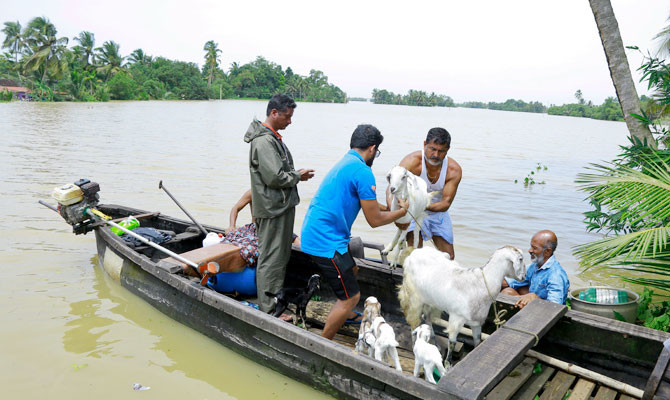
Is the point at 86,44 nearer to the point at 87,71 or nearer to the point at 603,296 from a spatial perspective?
the point at 87,71

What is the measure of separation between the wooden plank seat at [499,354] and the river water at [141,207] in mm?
1586

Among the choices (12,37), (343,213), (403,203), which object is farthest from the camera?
(12,37)

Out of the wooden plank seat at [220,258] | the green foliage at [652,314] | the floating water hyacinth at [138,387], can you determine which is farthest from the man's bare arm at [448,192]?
the floating water hyacinth at [138,387]

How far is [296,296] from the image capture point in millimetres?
4645

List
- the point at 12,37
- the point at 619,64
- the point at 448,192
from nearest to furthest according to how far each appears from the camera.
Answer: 1. the point at 448,192
2. the point at 619,64
3. the point at 12,37

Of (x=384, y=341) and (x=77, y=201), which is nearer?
(x=384, y=341)

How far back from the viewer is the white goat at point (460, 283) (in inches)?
145

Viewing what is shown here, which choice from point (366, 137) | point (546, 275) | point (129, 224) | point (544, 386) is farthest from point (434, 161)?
point (129, 224)

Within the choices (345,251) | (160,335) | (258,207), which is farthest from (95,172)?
(345,251)

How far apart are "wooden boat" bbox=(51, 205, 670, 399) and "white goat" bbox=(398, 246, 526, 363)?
0.31 metres

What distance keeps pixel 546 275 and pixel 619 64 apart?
3.71 m

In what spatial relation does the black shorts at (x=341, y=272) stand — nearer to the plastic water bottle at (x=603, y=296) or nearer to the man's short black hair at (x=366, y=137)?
the man's short black hair at (x=366, y=137)

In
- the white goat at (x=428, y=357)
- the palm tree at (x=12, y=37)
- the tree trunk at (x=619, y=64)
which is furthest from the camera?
the palm tree at (x=12, y=37)

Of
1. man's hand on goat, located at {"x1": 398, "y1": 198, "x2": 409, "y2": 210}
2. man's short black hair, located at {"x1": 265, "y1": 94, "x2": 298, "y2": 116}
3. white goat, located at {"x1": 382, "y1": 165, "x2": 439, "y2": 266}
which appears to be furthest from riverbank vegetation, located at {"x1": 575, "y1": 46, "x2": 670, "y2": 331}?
man's short black hair, located at {"x1": 265, "y1": 94, "x2": 298, "y2": 116}
